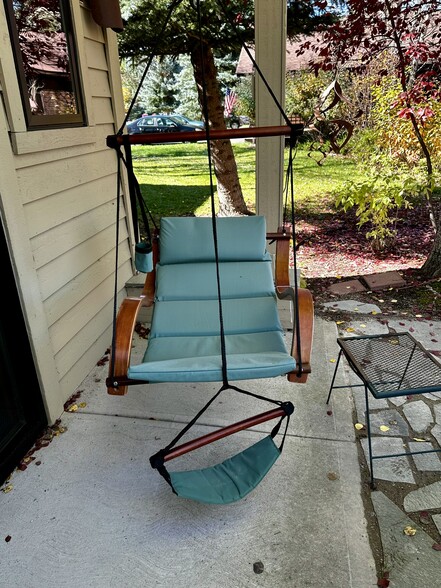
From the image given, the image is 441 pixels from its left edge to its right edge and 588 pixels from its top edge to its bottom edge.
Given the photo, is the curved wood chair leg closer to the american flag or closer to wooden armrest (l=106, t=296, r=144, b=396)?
wooden armrest (l=106, t=296, r=144, b=396)

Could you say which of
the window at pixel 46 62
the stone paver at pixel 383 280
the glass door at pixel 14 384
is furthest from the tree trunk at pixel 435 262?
the glass door at pixel 14 384

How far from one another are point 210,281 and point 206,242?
25 cm

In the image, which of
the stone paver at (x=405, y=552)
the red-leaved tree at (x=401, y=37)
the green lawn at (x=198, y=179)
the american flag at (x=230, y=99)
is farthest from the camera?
the american flag at (x=230, y=99)

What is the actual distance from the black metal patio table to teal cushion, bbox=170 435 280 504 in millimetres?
468

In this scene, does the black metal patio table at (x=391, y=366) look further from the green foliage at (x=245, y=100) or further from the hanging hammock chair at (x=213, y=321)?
the green foliage at (x=245, y=100)

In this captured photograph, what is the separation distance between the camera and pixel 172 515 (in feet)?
5.85

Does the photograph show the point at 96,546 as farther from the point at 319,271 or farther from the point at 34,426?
the point at 319,271

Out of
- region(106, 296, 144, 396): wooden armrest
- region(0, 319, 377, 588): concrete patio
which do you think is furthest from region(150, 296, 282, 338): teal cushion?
region(0, 319, 377, 588): concrete patio

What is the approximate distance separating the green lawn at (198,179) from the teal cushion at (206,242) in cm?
327

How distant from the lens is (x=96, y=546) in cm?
166

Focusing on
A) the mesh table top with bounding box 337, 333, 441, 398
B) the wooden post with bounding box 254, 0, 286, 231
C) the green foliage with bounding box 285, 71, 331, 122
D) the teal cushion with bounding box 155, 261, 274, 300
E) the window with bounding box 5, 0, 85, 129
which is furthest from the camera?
the green foliage with bounding box 285, 71, 331, 122

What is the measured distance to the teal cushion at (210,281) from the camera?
2.52 metres

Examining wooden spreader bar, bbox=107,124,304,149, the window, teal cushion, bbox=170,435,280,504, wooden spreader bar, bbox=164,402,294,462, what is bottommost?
teal cushion, bbox=170,435,280,504

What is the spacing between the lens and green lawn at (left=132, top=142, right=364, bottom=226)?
6629 millimetres
